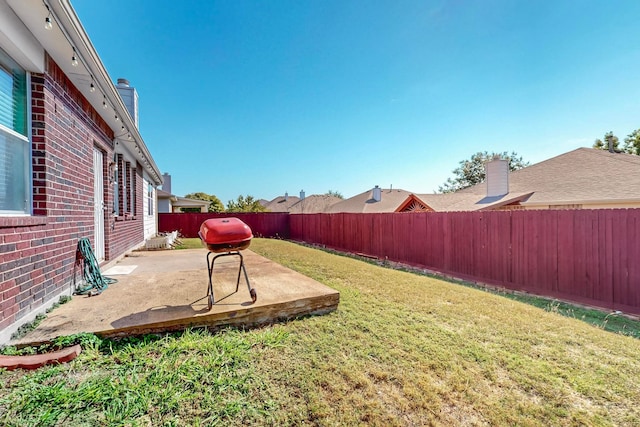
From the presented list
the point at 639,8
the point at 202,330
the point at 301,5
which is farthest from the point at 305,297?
the point at 639,8

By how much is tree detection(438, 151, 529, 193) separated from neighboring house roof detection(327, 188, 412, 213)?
49.4 feet

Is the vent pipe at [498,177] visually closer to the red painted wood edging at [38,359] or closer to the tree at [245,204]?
the red painted wood edging at [38,359]

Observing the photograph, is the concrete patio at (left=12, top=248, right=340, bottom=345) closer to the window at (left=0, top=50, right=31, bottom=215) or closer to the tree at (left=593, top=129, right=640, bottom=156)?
the window at (left=0, top=50, right=31, bottom=215)

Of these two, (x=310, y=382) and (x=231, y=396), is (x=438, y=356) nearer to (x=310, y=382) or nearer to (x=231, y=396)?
(x=310, y=382)

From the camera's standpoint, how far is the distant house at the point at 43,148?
2277 mm

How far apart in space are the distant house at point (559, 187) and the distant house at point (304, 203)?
1927 cm

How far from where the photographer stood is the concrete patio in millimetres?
2438

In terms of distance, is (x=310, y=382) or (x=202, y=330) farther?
(x=202, y=330)

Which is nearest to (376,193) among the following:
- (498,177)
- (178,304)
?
(498,177)

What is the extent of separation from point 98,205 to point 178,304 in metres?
3.05

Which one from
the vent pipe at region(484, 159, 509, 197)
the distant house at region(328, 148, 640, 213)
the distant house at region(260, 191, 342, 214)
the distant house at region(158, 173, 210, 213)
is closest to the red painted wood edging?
the distant house at region(328, 148, 640, 213)

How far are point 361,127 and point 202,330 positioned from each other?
49.6 feet

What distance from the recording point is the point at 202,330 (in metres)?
2.65

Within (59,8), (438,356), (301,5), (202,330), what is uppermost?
(301,5)
